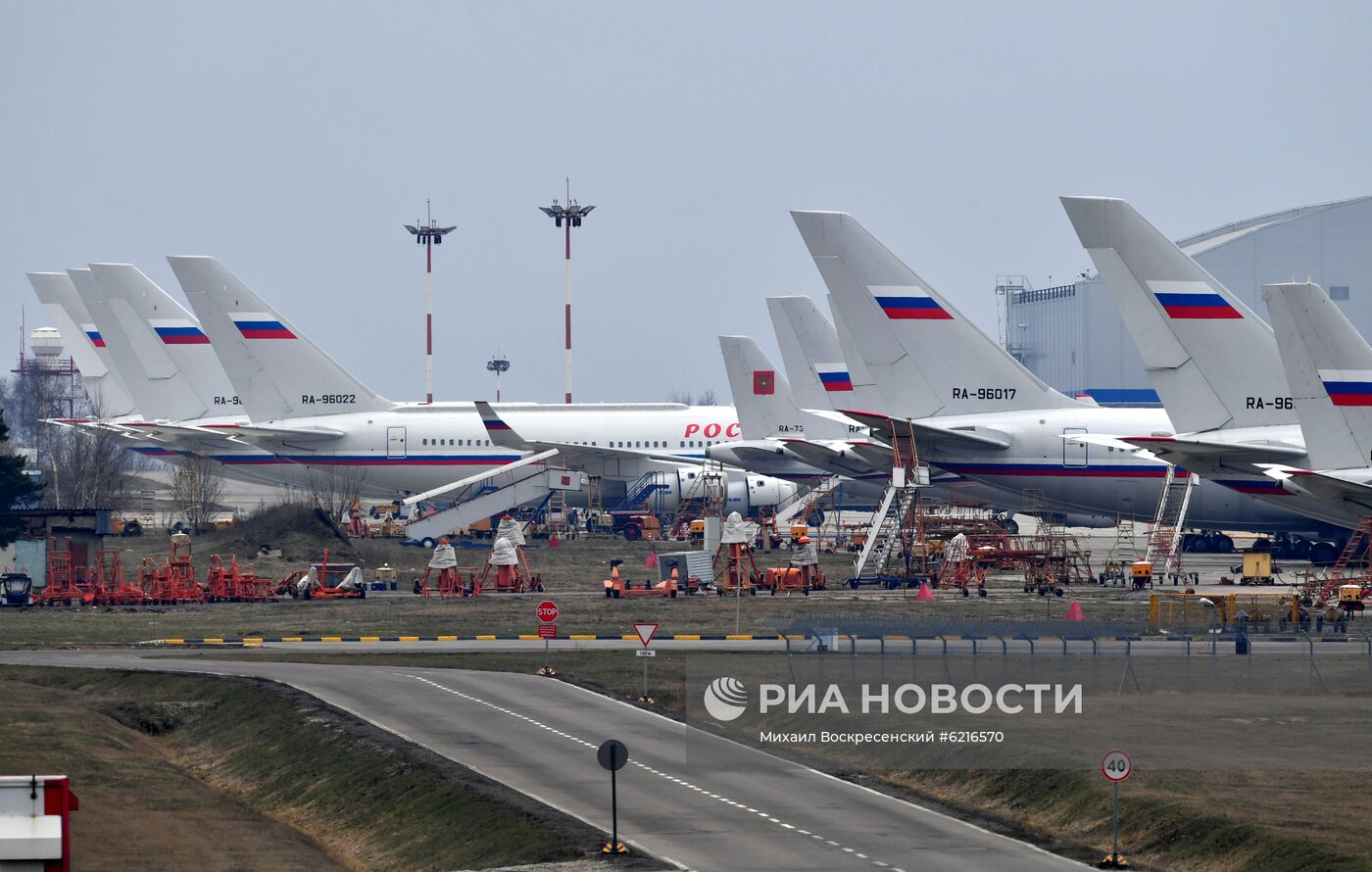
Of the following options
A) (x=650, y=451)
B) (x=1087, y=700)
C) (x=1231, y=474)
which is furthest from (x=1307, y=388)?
(x=650, y=451)

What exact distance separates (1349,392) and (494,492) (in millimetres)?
51884

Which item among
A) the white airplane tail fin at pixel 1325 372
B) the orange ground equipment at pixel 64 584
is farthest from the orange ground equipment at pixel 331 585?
the white airplane tail fin at pixel 1325 372

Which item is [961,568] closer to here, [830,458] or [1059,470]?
[1059,470]

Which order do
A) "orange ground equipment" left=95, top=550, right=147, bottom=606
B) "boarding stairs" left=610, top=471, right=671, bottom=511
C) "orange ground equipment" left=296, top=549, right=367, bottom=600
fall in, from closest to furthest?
1. "orange ground equipment" left=95, top=550, right=147, bottom=606
2. "orange ground equipment" left=296, top=549, right=367, bottom=600
3. "boarding stairs" left=610, top=471, right=671, bottom=511

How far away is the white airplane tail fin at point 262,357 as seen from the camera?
94375mm

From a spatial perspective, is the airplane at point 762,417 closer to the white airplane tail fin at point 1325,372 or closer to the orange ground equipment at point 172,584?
the orange ground equipment at point 172,584

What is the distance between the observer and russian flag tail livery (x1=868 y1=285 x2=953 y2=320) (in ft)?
218

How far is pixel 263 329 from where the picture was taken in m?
95.9

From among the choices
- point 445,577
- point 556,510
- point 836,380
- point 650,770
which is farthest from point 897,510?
point 556,510

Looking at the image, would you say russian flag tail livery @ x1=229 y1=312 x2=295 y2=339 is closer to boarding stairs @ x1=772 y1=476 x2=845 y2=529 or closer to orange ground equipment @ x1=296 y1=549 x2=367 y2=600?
orange ground equipment @ x1=296 y1=549 x2=367 y2=600

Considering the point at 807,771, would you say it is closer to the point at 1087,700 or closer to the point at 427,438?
the point at 1087,700

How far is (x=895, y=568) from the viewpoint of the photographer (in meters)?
75.4

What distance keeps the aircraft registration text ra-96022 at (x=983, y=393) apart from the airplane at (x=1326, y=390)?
19.2 m

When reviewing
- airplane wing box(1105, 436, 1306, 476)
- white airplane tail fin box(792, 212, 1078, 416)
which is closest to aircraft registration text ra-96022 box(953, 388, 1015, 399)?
white airplane tail fin box(792, 212, 1078, 416)
